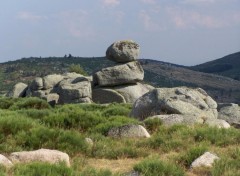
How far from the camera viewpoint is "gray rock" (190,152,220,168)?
10.3m

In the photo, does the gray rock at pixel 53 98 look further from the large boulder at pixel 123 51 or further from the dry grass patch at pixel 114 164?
the dry grass patch at pixel 114 164

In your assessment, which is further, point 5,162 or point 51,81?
point 51,81

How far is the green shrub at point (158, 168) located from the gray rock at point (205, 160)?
646mm

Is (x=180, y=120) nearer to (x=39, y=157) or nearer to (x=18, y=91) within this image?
(x=39, y=157)

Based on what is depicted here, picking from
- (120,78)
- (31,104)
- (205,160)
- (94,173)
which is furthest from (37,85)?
(94,173)

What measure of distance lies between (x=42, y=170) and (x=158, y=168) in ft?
8.77

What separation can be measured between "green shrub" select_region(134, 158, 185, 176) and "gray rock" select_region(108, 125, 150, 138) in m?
4.67

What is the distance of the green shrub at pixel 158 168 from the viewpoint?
9.51 m

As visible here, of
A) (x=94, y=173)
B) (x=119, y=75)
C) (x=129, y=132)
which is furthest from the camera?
(x=119, y=75)

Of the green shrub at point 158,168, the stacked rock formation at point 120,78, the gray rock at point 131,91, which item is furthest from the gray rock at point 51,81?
the green shrub at point 158,168

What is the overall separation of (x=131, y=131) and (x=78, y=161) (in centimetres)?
430

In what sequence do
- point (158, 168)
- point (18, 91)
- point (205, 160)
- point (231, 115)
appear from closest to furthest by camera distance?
point (158, 168) < point (205, 160) < point (231, 115) < point (18, 91)

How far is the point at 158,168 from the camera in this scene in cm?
966

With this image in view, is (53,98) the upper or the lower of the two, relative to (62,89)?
lower
